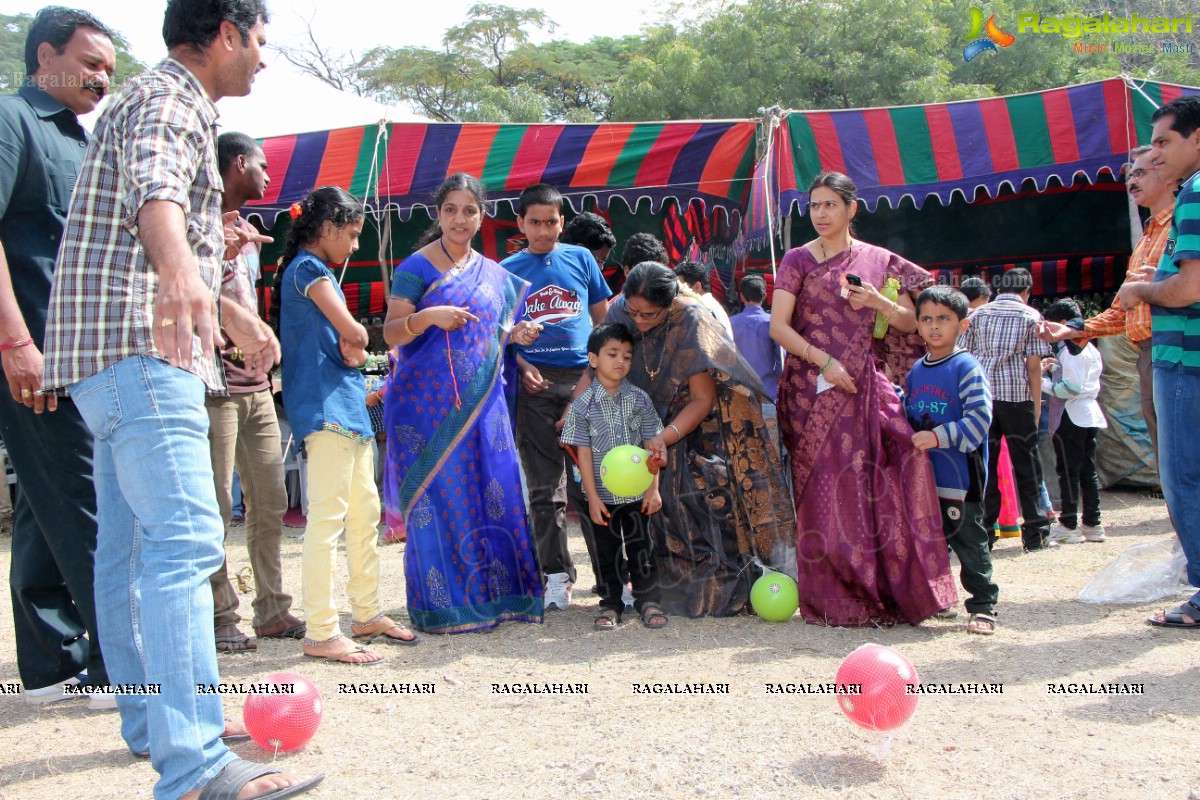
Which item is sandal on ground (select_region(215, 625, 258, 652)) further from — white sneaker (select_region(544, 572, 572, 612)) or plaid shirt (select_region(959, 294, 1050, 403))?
plaid shirt (select_region(959, 294, 1050, 403))

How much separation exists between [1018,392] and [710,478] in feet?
8.25

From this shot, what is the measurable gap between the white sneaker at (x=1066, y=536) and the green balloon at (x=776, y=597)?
105 inches

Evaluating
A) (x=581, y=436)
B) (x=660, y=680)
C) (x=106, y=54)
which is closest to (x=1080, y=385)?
(x=581, y=436)

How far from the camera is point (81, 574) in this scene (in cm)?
270

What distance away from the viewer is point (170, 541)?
77.2 inches

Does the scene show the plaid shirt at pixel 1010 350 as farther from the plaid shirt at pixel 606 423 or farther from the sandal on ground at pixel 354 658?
the sandal on ground at pixel 354 658

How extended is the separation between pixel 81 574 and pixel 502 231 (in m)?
7.04

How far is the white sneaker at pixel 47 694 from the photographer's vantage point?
2.96 meters

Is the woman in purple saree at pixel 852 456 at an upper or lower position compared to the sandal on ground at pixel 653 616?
upper

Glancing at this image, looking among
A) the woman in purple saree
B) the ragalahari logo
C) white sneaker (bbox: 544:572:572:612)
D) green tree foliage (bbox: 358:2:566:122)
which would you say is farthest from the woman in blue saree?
green tree foliage (bbox: 358:2:566:122)

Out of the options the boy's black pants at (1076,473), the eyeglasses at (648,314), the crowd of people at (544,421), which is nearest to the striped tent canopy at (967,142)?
the boy's black pants at (1076,473)

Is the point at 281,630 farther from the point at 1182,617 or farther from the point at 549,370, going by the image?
the point at 1182,617

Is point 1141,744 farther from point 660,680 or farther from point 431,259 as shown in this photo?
point 431,259

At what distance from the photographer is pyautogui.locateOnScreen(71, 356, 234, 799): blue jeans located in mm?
1929
